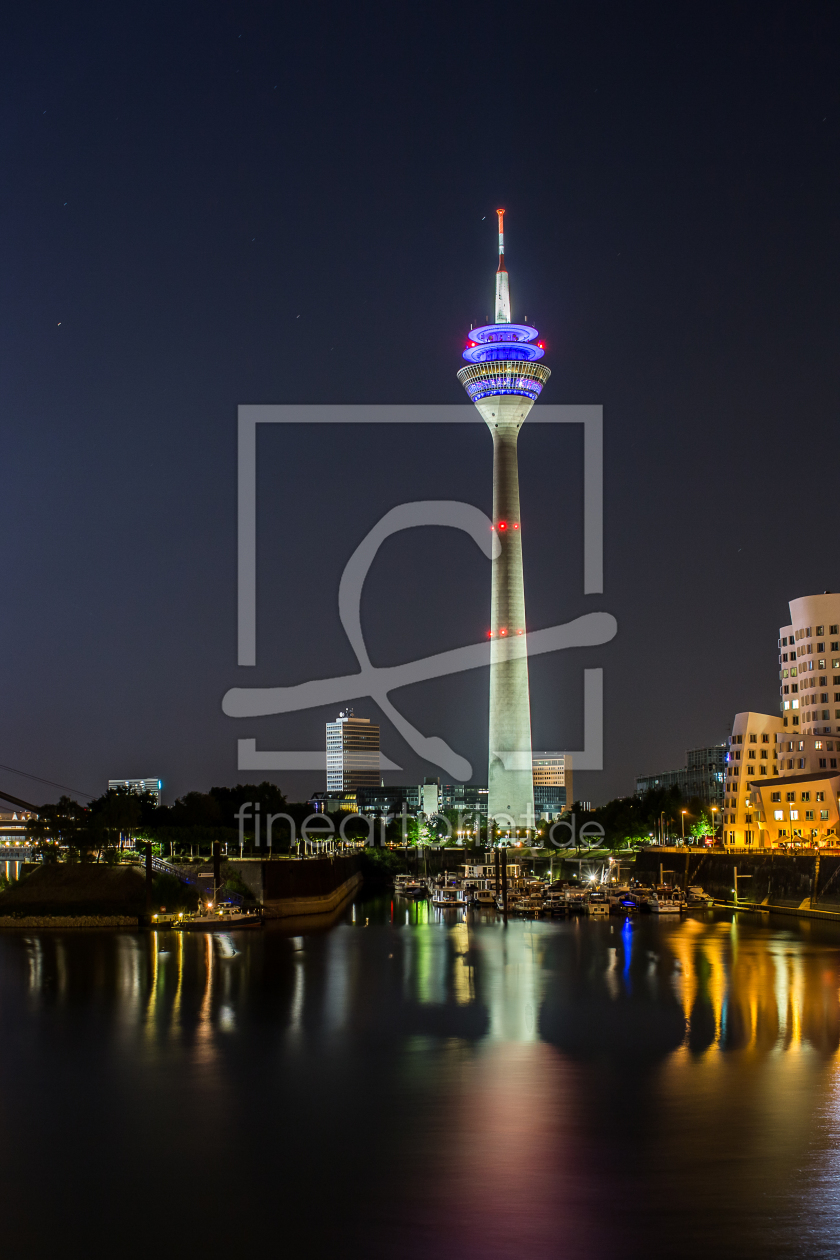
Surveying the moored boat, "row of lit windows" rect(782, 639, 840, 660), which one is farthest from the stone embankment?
"row of lit windows" rect(782, 639, 840, 660)

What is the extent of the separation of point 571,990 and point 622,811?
3302 inches

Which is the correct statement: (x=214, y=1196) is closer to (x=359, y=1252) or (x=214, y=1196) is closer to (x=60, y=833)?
(x=359, y=1252)

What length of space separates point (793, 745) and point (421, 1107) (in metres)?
68.0

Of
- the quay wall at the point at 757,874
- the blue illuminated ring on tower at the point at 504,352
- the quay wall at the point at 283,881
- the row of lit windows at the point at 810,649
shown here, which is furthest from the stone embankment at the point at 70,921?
the blue illuminated ring on tower at the point at 504,352

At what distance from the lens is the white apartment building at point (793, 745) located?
87.1 m

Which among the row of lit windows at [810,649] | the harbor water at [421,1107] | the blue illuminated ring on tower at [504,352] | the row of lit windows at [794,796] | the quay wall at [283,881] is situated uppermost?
the blue illuminated ring on tower at [504,352]

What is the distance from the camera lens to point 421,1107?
98.7ft

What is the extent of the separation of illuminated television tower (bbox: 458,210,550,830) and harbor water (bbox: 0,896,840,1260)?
301ft

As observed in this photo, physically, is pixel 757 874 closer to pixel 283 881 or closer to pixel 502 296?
pixel 283 881

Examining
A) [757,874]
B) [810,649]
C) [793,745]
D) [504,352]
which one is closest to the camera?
[757,874]

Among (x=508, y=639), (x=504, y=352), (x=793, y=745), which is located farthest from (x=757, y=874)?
(x=504, y=352)

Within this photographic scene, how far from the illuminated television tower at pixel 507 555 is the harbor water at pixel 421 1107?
91.9 metres

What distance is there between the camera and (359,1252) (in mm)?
21156

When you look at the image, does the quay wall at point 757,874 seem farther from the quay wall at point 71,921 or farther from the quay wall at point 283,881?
the quay wall at point 71,921
